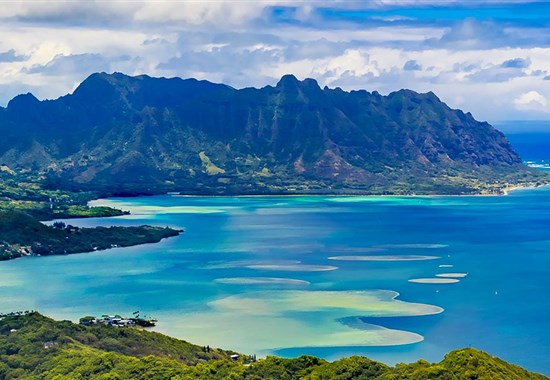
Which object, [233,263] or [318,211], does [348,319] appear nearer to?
[233,263]

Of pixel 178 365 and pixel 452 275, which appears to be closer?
pixel 178 365

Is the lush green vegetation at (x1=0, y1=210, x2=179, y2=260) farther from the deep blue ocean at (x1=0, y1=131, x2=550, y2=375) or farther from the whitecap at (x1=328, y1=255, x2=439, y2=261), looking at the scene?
the whitecap at (x1=328, y1=255, x2=439, y2=261)

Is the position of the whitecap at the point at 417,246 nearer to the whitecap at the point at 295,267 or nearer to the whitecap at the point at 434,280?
Result: the whitecap at the point at 295,267

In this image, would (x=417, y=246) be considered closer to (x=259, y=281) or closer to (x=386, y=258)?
(x=386, y=258)

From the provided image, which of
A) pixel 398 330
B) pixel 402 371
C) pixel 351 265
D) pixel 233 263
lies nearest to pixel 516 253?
pixel 351 265

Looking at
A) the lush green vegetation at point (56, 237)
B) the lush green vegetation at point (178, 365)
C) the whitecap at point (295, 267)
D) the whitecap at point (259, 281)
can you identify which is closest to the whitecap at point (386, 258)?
the whitecap at point (295, 267)

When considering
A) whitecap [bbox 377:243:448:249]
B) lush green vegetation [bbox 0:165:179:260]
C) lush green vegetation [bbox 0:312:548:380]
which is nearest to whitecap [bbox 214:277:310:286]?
whitecap [bbox 377:243:448:249]

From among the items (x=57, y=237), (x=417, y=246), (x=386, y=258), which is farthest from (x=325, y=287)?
(x=57, y=237)
